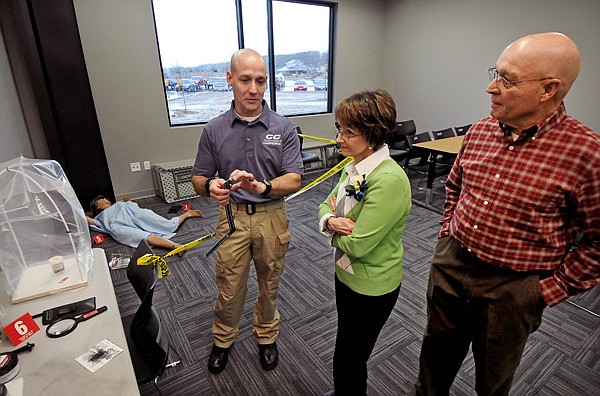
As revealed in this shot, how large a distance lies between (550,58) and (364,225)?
2.48ft

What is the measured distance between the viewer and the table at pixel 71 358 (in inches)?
38.7

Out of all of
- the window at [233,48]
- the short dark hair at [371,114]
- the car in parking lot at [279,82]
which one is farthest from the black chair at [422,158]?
the short dark hair at [371,114]

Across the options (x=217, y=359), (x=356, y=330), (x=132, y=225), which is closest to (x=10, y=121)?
(x=132, y=225)

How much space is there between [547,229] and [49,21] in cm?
443

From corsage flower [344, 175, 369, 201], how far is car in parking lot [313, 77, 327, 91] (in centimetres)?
517

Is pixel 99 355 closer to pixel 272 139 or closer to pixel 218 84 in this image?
pixel 272 139

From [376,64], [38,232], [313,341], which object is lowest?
[313,341]

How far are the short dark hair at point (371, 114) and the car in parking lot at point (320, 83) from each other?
5128 millimetres

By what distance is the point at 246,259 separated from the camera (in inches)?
67.3

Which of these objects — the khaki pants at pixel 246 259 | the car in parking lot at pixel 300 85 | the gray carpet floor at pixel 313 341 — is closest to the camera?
the khaki pants at pixel 246 259

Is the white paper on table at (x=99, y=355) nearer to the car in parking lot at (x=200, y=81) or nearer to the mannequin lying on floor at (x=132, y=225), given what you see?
the mannequin lying on floor at (x=132, y=225)

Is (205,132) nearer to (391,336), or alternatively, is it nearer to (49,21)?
(391,336)

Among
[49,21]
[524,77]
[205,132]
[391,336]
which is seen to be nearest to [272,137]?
[205,132]

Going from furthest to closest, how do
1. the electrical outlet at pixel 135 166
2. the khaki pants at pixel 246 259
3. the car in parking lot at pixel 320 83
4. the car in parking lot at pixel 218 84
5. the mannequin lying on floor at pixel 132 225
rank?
the car in parking lot at pixel 320 83, the car in parking lot at pixel 218 84, the electrical outlet at pixel 135 166, the mannequin lying on floor at pixel 132 225, the khaki pants at pixel 246 259
